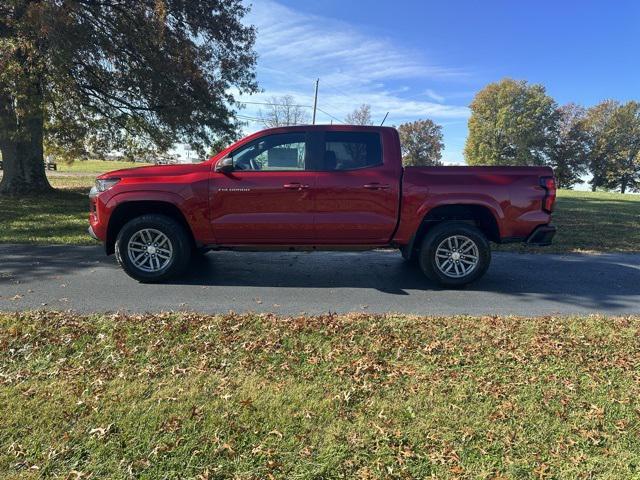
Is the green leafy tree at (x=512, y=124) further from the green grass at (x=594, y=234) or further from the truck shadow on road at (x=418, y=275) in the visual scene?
the truck shadow on road at (x=418, y=275)

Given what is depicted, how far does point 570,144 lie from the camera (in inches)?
2304

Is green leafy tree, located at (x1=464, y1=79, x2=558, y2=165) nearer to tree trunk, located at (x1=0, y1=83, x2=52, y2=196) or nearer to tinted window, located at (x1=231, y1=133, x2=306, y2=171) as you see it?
tree trunk, located at (x1=0, y1=83, x2=52, y2=196)

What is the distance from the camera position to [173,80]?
13336mm

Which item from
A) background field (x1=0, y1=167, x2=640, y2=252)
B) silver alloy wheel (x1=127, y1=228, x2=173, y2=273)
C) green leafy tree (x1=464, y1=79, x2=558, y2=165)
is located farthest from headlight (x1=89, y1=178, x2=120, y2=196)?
green leafy tree (x1=464, y1=79, x2=558, y2=165)

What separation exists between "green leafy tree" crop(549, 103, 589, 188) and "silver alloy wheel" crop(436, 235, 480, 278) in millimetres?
60693

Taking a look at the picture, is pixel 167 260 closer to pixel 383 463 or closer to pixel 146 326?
pixel 146 326

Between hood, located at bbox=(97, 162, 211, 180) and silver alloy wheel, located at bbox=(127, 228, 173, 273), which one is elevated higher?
hood, located at bbox=(97, 162, 211, 180)

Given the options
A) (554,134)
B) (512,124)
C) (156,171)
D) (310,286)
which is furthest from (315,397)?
(554,134)

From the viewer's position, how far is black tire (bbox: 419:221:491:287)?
219 inches

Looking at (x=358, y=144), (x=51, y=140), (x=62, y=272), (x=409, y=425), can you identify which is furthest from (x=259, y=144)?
(x=51, y=140)

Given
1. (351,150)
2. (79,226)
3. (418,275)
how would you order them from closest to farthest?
(351,150)
(418,275)
(79,226)

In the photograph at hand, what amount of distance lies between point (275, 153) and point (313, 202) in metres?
0.80

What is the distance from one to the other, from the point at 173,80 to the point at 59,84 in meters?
3.16

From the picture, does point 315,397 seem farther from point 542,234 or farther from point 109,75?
point 109,75
